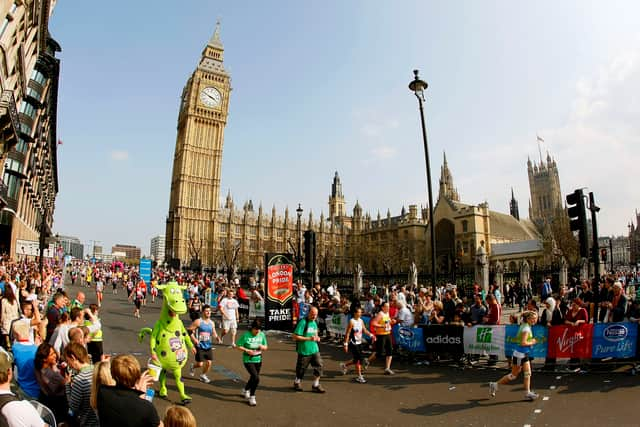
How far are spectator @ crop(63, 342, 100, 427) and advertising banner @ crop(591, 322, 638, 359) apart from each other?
10.1m

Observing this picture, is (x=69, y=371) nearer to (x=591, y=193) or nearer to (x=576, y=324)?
(x=576, y=324)

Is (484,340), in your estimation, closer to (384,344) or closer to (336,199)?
(384,344)

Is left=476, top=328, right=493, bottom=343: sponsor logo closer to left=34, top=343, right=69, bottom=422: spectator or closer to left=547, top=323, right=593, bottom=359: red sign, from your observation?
left=547, top=323, right=593, bottom=359: red sign

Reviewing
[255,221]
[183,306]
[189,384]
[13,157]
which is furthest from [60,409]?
[255,221]

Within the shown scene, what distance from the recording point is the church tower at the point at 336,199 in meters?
115

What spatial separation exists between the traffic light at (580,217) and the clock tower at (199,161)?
71860mm

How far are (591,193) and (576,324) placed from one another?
8.37 m

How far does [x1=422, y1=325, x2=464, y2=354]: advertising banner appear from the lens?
35.7ft

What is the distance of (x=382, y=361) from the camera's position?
11375 millimetres

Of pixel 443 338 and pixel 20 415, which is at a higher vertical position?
pixel 20 415

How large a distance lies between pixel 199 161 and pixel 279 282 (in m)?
72.4

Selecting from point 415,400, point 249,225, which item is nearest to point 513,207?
point 249,225

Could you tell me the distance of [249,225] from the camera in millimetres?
86562

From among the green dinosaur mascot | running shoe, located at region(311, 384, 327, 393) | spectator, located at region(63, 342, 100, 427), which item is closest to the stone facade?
the green dinosaur mascot
